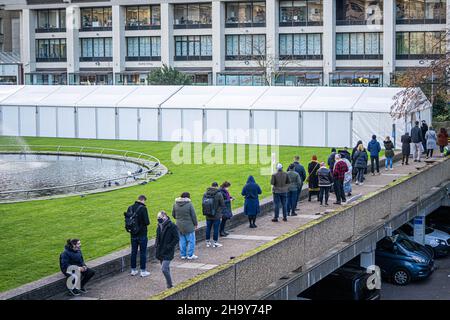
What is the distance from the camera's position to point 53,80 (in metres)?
93.5

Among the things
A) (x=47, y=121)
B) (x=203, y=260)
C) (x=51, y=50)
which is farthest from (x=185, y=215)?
(x=51, y=50)

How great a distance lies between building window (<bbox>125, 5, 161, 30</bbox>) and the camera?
90.4 meters

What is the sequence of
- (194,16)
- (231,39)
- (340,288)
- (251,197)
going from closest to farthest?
(340,288) < (251,197) < (231,39) < (194,16)

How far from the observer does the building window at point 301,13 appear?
84.4 metres

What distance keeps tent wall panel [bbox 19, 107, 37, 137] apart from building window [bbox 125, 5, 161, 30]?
33306mm

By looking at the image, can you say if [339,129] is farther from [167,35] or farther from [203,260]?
[167,35]

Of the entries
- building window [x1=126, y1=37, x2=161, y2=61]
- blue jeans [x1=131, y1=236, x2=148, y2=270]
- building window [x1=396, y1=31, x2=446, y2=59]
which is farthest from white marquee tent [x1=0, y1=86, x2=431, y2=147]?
blue jeans [x1=131, y1=236, x2=148, y2=270]

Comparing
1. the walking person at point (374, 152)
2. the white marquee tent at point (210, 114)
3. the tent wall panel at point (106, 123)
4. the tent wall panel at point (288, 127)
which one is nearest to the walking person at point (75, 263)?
the walking person at point (374, 152)

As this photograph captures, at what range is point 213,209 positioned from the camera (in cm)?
2109

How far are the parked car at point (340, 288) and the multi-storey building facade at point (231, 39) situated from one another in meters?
56.8

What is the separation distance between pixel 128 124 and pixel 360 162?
2639 centimetres

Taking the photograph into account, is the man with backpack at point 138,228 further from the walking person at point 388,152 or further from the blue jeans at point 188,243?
the walking person at point 388,152
